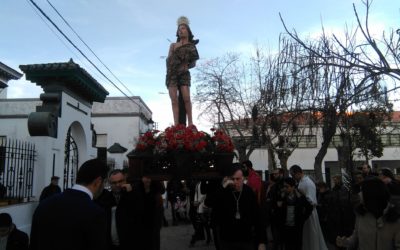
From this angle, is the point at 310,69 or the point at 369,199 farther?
the point at 310,69

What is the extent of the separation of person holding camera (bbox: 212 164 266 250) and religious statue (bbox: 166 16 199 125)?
8.22 feet

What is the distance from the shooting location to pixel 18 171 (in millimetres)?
9812

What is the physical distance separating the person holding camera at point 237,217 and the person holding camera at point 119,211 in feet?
4.36

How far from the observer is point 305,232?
813 cm

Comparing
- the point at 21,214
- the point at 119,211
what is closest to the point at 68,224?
the point at 119,211

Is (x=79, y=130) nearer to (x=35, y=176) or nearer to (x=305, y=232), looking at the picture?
(x=35, y=176)

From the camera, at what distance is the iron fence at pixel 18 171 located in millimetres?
9305

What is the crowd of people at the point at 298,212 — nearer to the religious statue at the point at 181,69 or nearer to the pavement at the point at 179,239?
the religious statue at the point at 181,69

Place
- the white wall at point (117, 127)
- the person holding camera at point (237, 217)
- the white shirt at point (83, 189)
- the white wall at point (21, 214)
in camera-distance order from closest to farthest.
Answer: the white shirt at point (83, 189), the person holding camera at point (237, 217), the white wall at point (21, 214), the white wall at point (117, 127)

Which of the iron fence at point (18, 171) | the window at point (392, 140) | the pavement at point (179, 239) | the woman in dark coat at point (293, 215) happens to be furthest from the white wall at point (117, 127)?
the woman in dark coat at point (293, 215)

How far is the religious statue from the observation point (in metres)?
7.25

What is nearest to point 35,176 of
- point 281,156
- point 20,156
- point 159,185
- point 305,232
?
point 20,156

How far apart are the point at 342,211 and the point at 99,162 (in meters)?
6.29

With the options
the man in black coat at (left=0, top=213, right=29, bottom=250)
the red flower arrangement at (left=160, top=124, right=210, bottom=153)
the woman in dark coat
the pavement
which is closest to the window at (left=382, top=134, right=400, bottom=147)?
the pavement
